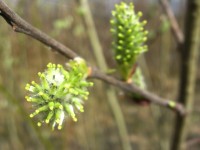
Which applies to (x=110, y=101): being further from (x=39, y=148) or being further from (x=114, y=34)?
(x=39, y=148)

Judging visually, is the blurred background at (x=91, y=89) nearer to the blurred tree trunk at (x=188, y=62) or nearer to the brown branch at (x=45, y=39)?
the brown branch at (x=45, y=39)

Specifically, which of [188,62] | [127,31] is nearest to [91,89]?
[188,62]

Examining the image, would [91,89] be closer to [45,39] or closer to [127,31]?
[127,31]

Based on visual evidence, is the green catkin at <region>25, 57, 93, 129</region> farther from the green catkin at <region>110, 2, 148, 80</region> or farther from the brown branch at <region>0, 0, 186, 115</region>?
the green catkin at <region>110, 2, 148, 80</region>

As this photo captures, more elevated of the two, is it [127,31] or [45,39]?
[127,31]

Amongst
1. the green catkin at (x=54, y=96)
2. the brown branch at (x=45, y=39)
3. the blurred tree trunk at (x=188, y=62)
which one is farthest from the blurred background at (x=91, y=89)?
the blurred tree trunk at (x=188, y=62)

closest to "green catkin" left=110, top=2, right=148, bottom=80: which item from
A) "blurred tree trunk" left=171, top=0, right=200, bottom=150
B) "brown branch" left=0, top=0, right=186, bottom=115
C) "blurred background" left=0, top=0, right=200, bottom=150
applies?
"brown branch" left=0, top=0, right=186, bottom=115

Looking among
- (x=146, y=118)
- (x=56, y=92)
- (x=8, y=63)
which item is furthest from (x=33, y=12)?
(x=146, y=118)
